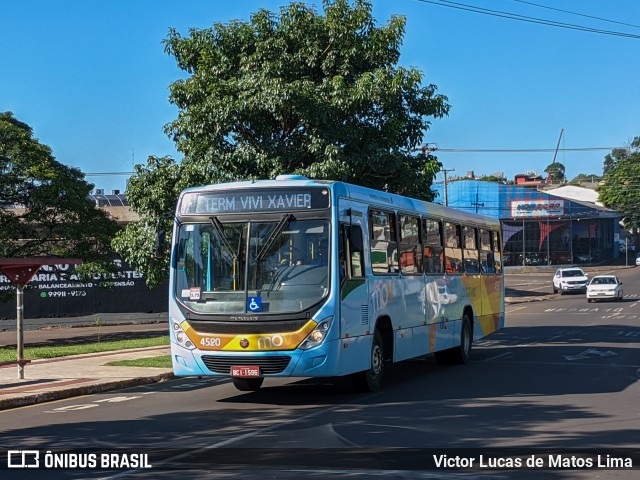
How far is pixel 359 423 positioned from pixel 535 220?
258 ft

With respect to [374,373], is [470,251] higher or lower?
higher

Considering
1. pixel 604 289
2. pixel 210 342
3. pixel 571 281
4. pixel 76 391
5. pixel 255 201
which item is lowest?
pixel 76 391

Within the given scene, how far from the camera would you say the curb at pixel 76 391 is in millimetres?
13859

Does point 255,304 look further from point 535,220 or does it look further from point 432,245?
point 535,220

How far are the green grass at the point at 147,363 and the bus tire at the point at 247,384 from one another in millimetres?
4153

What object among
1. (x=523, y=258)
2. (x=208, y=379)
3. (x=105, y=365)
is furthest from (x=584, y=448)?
(x=523, y=258)

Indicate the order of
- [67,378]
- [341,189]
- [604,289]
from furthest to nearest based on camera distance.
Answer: [604,289]
[67,378]
[341,189]

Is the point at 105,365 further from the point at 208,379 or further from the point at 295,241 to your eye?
the point at 295,241

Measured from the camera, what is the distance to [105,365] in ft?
62.5

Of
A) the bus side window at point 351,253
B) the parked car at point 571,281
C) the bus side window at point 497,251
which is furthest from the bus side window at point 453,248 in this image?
the parked car at point 571,281

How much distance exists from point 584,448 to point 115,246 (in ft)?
52.0

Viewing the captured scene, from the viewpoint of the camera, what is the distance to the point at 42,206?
2869 cm

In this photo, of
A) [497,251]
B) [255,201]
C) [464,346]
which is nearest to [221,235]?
[255,201]

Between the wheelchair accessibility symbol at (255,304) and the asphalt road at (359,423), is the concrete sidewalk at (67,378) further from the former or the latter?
the wheelchair accessibility symbol at (255,304)
